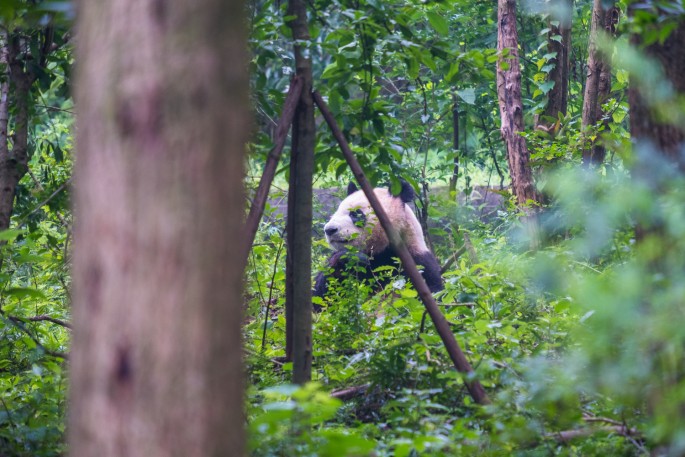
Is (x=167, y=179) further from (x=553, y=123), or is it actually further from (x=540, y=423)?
(x=553, y=123)

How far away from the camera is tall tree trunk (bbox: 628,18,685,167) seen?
82.1 inches

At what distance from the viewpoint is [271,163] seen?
3121 millimetres

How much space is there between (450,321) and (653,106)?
1810 mm

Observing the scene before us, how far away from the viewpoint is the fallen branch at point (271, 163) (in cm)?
296

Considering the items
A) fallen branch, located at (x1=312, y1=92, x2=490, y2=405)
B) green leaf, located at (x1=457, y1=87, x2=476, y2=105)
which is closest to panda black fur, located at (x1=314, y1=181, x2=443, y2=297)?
green leaf, located at (x1=457, y1=87, x2=476, y2=105)

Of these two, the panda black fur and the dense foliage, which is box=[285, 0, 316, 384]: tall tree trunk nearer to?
the dense foliage

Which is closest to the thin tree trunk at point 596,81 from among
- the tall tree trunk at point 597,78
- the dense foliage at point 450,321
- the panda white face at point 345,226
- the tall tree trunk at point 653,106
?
the tall tree trunk at point 597,78

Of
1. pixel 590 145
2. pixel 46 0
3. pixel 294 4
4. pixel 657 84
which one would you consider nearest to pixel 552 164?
pixel 590 145

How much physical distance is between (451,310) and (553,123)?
299 centimetres

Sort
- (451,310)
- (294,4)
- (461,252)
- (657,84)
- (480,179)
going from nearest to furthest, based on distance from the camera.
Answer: (657,84) < (294,4) < (451,310) < (461,252) < (480,179)

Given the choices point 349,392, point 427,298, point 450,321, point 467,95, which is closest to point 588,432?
point 427,298

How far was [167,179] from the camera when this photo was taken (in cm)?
130

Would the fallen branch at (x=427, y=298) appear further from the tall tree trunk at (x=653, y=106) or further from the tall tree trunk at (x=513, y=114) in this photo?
the tall tree trunk at (x=513, y=114)

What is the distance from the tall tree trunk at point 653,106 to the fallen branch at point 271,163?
1.47 metres
